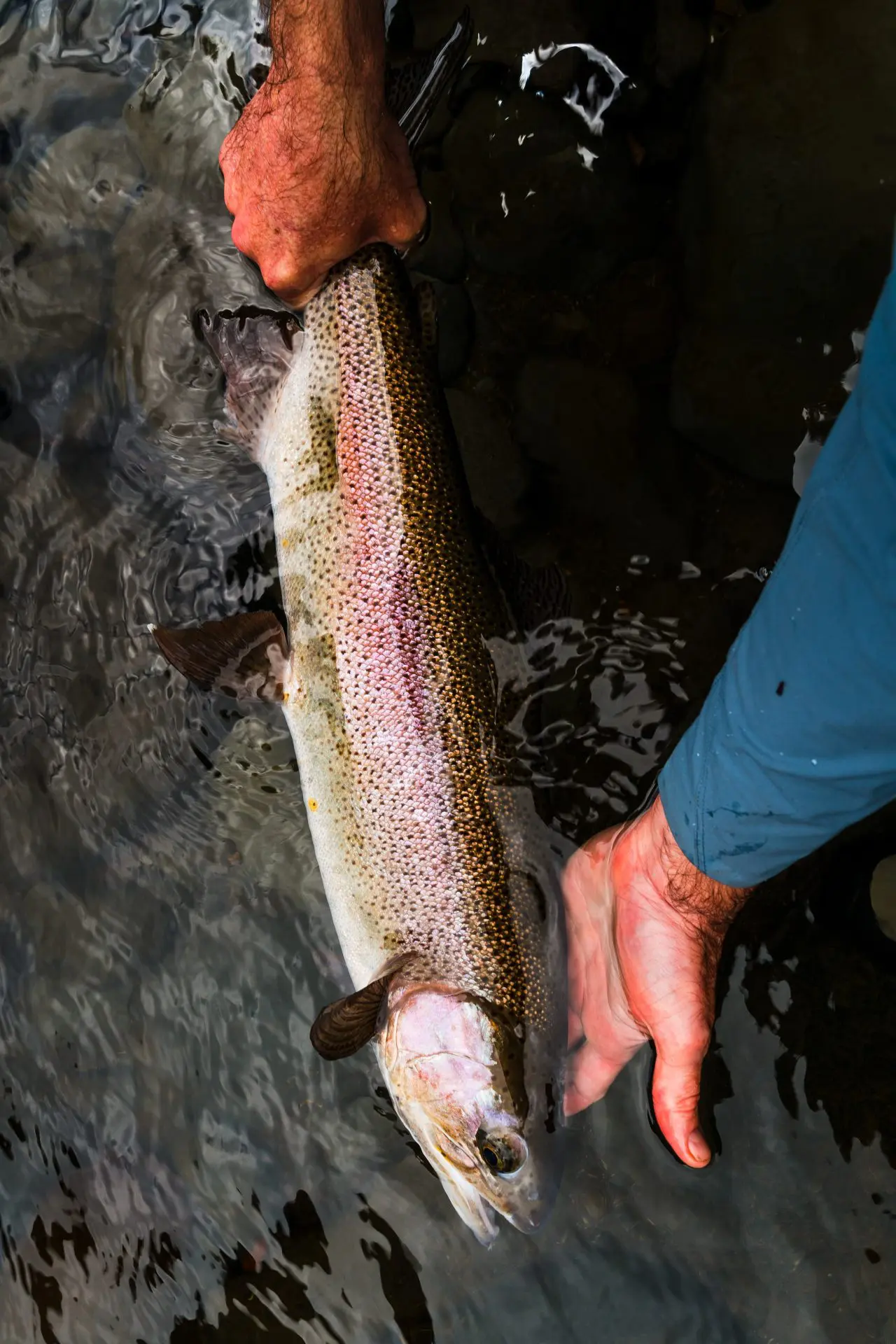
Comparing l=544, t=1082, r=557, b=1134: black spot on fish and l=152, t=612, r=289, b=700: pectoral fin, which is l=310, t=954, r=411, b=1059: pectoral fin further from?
l=152, t=612, r=289, b=700: pectoral fin

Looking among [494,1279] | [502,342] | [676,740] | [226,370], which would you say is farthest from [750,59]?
[494,1279]

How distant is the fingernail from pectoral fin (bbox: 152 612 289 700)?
5.08 feet

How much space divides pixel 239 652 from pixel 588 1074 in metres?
1.50

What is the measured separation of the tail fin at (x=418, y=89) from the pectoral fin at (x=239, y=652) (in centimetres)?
141

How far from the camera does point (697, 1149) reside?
2.40 m

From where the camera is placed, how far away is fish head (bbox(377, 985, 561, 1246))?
2.41 metres

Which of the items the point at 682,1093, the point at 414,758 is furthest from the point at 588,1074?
the point at 414,758

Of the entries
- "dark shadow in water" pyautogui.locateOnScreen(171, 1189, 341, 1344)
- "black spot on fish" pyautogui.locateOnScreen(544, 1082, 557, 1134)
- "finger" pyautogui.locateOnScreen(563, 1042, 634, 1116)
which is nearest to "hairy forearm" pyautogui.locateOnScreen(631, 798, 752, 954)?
"finger" pyautogui.locateOnScreen(563, 1042, 634, 1116)

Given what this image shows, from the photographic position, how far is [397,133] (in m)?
2.63

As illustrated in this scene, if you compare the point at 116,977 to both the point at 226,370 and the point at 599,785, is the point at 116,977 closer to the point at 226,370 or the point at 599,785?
the point at 599,785

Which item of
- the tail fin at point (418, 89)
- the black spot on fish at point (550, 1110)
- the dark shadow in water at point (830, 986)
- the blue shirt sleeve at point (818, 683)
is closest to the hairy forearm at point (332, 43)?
the tail fin at point (418, 89)

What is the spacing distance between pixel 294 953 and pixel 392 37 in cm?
281

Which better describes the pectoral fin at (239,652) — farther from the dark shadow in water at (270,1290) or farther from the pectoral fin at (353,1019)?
the dark shadow in water at (270,1290)

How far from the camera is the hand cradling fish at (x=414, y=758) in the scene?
2449mm
